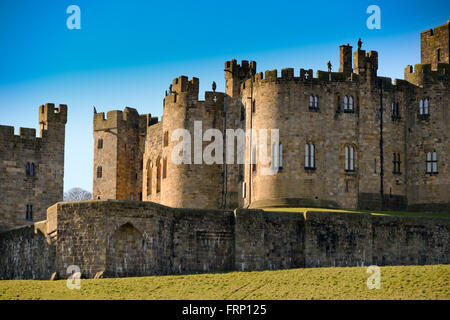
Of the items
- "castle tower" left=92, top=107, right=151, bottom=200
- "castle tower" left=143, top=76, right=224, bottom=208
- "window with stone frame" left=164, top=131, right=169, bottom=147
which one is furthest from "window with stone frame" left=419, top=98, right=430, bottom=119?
"castle tower" left=92, top=107, right=151, bottom=200

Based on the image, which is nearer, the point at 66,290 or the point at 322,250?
the point at 66,290

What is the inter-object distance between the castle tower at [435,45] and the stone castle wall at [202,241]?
18.9 m

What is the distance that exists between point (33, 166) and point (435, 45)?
31.3 meters

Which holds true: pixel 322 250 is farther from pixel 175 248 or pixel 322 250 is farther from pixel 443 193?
pixel 443 193

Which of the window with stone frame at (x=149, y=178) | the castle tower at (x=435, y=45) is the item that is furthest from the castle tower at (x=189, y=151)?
the castle tower at (x=435, y=45)

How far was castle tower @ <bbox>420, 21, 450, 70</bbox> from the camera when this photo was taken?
8256 cm

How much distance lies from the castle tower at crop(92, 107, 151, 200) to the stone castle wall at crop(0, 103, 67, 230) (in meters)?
7.15

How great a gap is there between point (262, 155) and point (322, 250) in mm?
14357

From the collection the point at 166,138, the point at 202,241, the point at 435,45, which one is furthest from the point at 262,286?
the point at 435,45

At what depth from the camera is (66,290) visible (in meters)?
55.6

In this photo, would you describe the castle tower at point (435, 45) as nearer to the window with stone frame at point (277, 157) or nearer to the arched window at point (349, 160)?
the arched window at point (349, 160)
